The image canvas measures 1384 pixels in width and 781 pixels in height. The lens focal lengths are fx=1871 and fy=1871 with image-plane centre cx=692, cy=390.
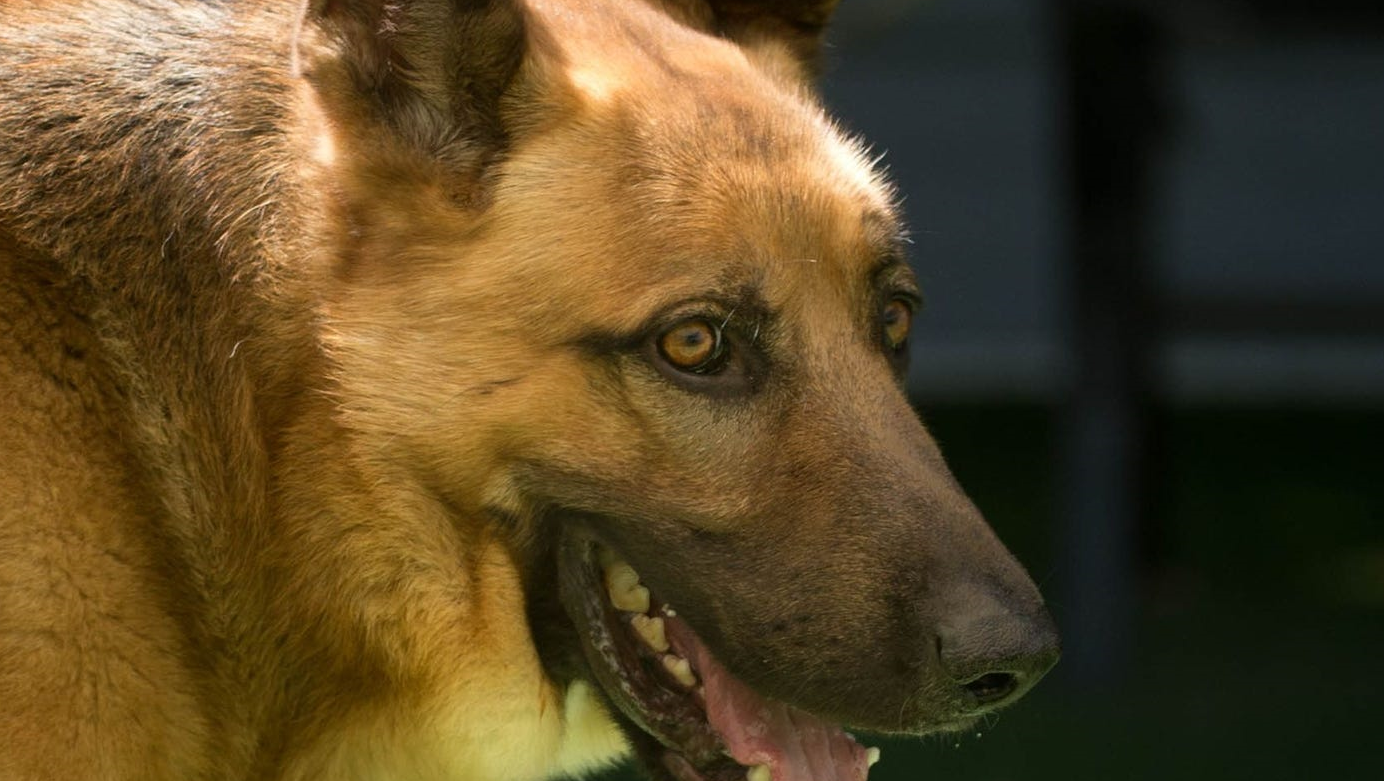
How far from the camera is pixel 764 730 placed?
2934mm

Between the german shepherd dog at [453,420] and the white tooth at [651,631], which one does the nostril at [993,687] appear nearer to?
the german shepherd dog at [453,420]

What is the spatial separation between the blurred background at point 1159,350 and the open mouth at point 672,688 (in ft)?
2.48

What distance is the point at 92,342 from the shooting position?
2.79 metres

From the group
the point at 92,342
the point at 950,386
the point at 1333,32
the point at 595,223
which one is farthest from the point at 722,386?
the point at 950,386

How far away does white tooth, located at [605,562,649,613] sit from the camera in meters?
2.91

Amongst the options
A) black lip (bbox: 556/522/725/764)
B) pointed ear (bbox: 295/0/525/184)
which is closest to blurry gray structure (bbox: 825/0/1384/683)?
black lip (bbox: 556/522/725/764)

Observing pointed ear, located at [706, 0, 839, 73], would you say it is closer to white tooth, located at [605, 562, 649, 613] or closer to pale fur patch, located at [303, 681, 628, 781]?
white tooth, located at [605, 562, 649, 613]

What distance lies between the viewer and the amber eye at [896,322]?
121 inches

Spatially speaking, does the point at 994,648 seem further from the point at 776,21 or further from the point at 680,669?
the point at 776,21

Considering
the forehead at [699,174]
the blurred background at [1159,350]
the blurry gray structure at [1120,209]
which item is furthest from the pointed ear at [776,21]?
the blurry gray structure at [1120,209]

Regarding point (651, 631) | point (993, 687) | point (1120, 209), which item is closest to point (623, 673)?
point (651, 631)

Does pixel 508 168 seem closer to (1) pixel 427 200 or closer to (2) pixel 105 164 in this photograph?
(1) pixel 427 200

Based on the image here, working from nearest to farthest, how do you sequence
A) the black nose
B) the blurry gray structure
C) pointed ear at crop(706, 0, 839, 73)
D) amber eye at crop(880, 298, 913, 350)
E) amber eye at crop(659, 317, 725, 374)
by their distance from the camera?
the black nose < amber eye at crop(659, 317, 725, 374) < amber eye at crop(880, 298, 913, 350) < pointed ear at crop(706, 0, 839, 73) < the blurry gray structure

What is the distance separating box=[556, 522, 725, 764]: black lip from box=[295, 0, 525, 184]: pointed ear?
0.66m
